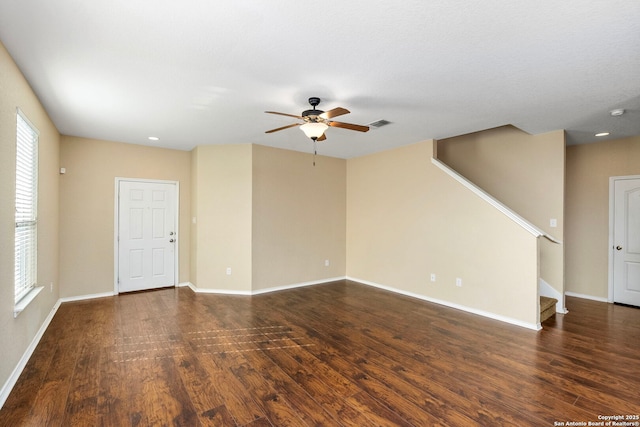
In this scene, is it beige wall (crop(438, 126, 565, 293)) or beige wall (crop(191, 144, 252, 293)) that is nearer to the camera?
beige wall (crop(438, 126, 565, 293))

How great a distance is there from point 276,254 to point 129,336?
252cm

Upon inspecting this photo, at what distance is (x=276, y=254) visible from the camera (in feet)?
17.5

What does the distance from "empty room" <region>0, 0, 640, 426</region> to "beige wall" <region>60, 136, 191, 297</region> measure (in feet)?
0.11

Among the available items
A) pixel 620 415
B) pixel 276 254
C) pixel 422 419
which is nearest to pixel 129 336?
pixel 276 254

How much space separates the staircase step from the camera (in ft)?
12.5

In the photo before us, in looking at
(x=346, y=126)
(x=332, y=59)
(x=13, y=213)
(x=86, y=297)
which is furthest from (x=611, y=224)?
(x=86, y=297)

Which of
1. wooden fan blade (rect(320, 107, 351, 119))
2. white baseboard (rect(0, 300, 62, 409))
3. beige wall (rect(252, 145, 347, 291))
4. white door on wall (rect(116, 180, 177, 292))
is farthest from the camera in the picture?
beige wall (rect(252, 145, 347, 291))

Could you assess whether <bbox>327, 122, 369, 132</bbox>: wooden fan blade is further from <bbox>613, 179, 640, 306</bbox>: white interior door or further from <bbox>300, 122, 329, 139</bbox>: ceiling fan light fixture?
<bbox>613, 179, 640, 306</bbox>: white interior door

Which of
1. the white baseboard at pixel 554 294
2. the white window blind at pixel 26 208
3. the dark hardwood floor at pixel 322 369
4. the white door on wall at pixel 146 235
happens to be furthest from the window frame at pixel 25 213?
the white baseboard at pixel 554 294

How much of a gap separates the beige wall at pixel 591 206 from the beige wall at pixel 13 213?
7.28 meters

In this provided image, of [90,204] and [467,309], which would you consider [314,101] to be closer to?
[467,309]

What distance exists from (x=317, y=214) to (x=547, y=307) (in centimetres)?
385

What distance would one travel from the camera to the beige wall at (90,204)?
4.56m

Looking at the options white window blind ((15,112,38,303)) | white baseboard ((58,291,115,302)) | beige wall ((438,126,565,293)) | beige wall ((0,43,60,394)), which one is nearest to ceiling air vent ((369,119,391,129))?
beige wall ((438,126,565,293))
